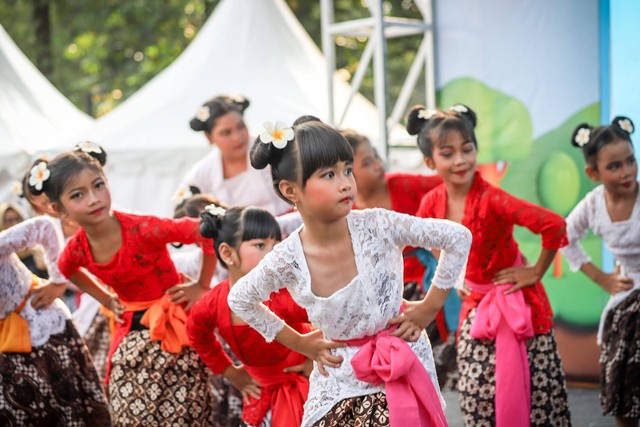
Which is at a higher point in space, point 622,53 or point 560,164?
point 622,53

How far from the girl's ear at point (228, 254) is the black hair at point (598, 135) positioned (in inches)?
84.2

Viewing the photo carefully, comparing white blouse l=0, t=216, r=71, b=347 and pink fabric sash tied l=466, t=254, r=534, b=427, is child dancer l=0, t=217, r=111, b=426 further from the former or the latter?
pink fabric sash tied l=466, t=254, r=534, b=427

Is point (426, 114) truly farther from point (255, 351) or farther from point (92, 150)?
point (92, 150)

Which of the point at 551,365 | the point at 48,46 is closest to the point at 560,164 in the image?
the point at 551,365

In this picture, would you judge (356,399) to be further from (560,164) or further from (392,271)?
(560,164)

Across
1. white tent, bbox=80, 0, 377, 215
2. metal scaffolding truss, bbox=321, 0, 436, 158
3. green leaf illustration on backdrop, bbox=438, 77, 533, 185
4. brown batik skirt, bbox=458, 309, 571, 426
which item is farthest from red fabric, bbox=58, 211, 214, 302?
white tent, bbox=80, 0, 377, 215

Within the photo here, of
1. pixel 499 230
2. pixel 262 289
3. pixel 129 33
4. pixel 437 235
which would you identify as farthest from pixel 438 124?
pixel 129 33

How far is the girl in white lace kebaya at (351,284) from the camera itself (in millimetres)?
3576

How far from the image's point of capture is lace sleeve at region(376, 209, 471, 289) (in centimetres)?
366

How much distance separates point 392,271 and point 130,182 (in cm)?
661

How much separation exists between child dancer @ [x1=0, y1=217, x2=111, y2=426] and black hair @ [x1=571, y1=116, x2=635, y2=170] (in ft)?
10.0

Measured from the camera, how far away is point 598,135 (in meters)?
5.38

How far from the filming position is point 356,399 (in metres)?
3.71

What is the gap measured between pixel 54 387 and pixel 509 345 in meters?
2.56
